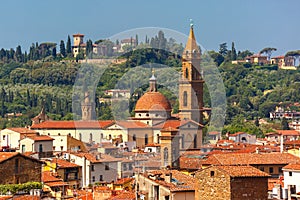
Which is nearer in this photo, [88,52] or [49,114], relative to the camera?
[49,114]

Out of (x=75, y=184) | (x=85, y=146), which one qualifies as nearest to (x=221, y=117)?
(x=85, y=146)

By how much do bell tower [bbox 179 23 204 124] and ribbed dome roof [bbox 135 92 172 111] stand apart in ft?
3.90

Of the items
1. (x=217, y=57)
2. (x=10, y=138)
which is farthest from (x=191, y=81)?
(x=217, y=57)

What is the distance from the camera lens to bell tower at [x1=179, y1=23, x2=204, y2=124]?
227 ft

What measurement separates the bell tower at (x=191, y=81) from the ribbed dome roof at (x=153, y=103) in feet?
3.90

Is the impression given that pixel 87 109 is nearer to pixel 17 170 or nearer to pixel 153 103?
pixel 153 103

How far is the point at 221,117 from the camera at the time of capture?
86875mm

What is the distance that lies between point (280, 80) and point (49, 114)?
50889 mm

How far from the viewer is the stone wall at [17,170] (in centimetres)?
2908

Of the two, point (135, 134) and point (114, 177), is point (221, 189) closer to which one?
point (114, 177)

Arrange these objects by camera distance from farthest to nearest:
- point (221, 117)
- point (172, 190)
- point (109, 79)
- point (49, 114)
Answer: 1. point (109, 79)
2. point (49, 114)
3. point (221, 117)
4. point (172, 190)

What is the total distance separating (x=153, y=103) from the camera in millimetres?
68000

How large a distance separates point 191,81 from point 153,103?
150 inches

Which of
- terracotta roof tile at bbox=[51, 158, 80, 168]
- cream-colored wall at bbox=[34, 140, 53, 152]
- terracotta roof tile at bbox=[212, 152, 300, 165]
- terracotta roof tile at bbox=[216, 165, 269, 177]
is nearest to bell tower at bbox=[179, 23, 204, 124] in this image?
cream-colored wall at bbox=[34, 140, 53, 152]
